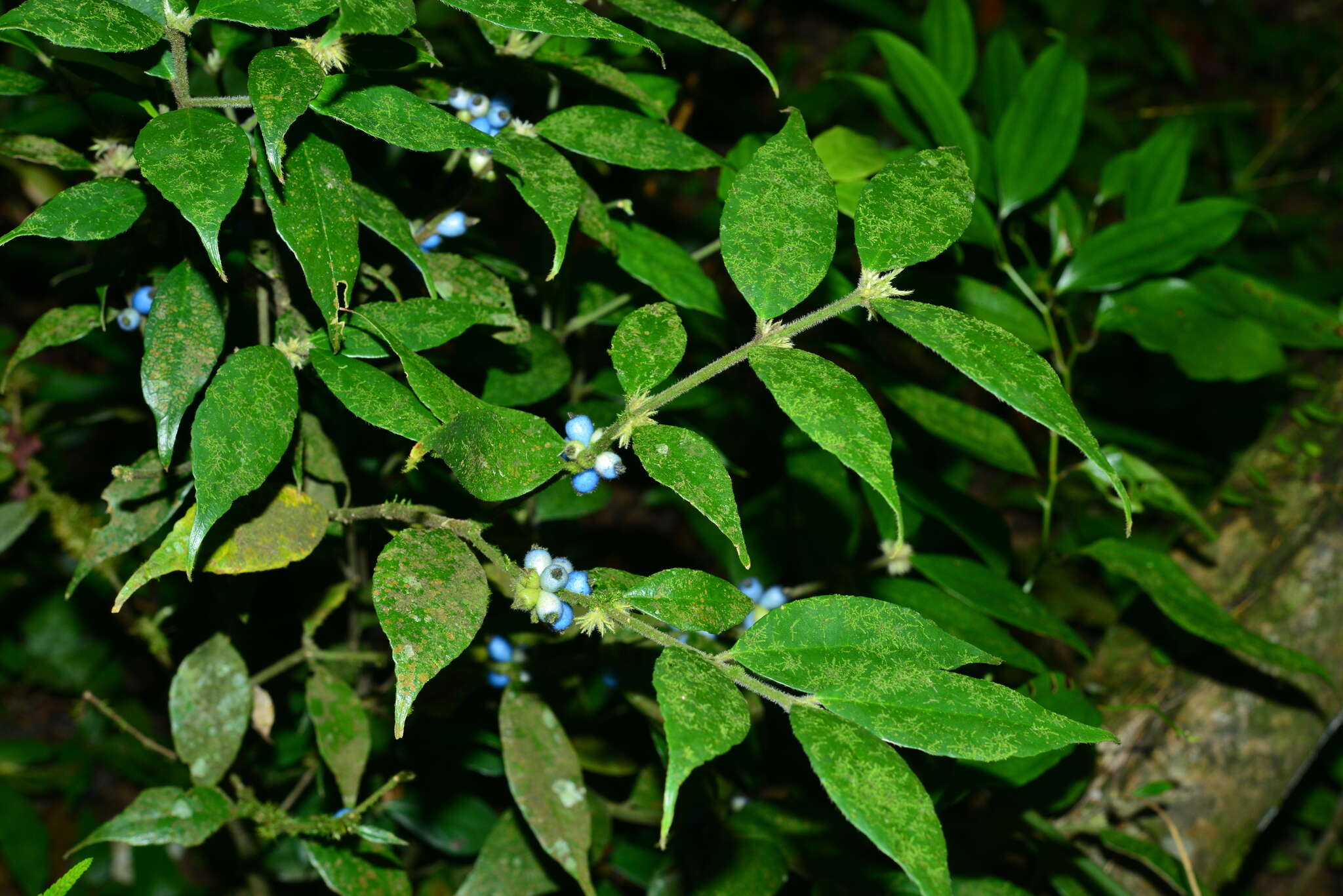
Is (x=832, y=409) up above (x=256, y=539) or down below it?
above

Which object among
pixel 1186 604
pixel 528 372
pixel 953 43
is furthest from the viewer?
pixel 953 43

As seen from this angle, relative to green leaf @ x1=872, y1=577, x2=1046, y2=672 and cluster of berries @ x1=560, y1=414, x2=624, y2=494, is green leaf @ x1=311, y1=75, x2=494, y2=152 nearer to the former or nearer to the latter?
cluster of berries @ x1=560, y1=414, x2=624, y2=494

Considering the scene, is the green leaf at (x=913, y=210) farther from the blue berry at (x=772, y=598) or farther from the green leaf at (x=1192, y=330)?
the green leaf at (x=1192, y=330)

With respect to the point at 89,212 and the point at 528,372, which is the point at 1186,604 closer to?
the point at 528,372

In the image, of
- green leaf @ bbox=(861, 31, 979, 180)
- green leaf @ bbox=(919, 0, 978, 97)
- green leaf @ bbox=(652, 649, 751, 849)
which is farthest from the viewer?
green leaf @ bbox=(919, 0, 978, 97)

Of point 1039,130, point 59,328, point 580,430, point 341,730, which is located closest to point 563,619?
point 580,430

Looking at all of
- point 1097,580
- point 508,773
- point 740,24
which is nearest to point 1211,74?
point 740,24

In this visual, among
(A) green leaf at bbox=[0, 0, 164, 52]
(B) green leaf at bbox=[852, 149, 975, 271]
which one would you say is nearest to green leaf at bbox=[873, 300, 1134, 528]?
(B) green leaf at bbox=[852, 149, 975, 271]

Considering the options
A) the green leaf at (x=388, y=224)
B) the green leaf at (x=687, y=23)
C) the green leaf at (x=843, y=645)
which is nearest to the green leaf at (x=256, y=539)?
the green leaf at (x=388, y=224)
